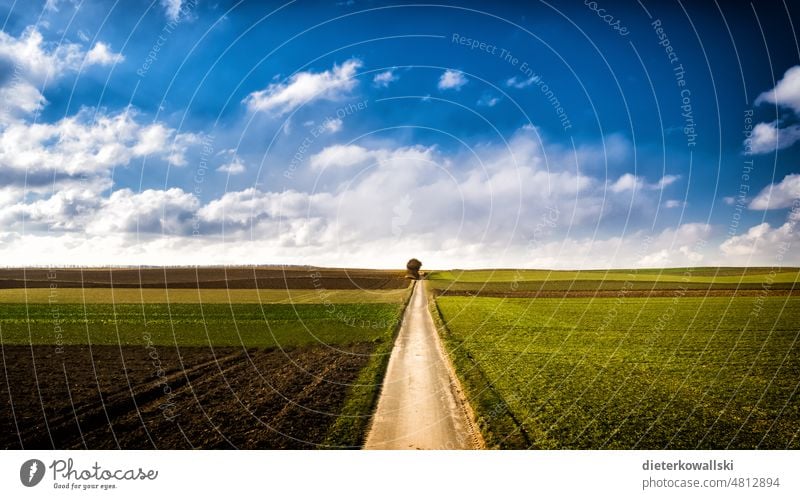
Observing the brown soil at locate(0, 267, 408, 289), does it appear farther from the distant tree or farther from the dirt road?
the dirt road

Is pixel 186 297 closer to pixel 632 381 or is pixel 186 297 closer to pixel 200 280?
pixel 200 280

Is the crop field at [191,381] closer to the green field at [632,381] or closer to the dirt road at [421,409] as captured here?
the dirt road at [421,409]

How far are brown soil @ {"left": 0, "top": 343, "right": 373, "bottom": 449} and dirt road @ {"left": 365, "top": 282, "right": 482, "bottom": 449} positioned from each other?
1858 millimetres

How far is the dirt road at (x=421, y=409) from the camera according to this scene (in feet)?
44.6

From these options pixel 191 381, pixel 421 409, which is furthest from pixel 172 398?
pixel 421 409

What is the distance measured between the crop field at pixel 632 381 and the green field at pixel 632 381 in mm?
56

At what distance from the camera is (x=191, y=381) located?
857 inches

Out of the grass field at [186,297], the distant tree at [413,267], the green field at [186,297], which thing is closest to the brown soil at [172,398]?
the grass field at [186,297]

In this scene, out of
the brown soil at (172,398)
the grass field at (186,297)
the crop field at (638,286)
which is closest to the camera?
the brown soil at (172,398)

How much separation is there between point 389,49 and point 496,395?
1517 cm
